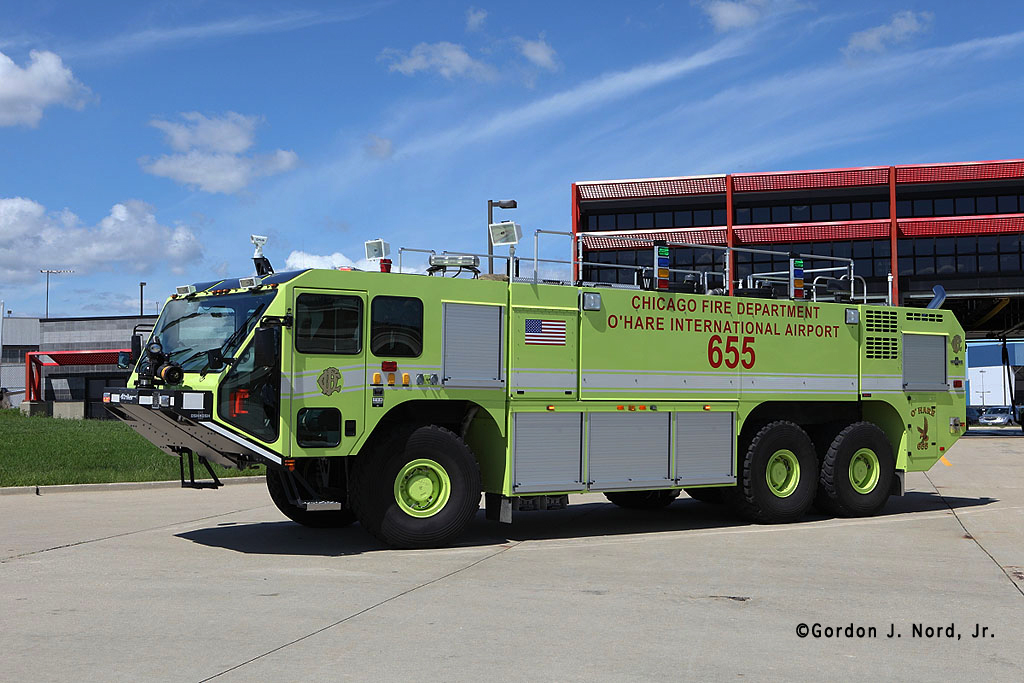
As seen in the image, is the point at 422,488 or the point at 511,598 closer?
the point at 511,598

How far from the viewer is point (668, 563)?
413 inches

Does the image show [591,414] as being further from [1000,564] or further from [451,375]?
[1000,564]

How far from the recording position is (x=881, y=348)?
48.2ft

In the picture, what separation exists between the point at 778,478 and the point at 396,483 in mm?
5396

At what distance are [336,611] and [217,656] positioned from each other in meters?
Answer: 1.50

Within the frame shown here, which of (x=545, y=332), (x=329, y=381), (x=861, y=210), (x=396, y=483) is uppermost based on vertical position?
(x=861, y=210)

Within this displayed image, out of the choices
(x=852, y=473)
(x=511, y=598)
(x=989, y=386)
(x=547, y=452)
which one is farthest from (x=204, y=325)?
(x=989, y=386)

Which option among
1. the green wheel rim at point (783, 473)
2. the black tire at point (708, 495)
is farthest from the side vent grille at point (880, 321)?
the black tire at point (708, 495)

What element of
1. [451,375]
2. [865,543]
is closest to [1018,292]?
[865,543]

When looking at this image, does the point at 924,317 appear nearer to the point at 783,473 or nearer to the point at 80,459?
the point at 783,473

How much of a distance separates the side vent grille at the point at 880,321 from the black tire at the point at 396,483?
6339 mm

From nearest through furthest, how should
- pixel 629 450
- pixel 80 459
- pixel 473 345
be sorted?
pixel 473 345
pixel 629 450
pixel 80 459

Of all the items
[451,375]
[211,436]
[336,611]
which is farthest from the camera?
[451,375]

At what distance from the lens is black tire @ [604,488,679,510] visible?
15.1 metres
